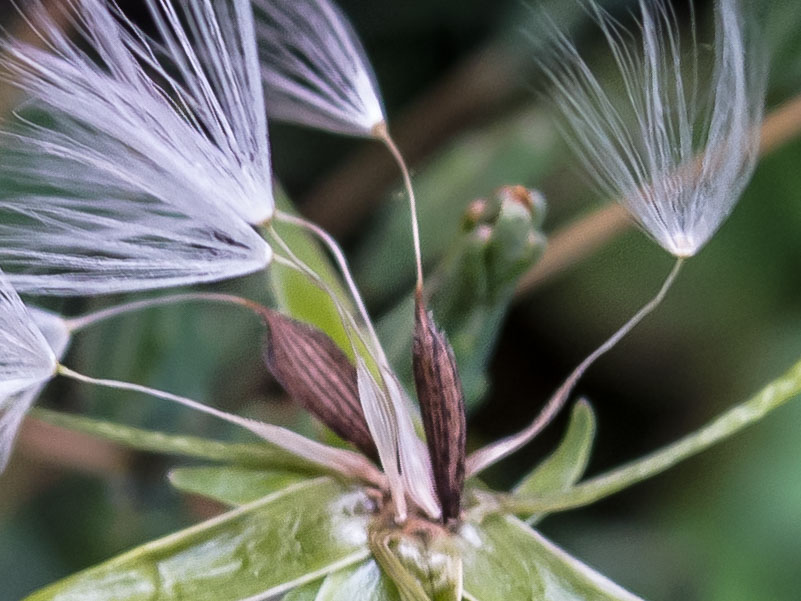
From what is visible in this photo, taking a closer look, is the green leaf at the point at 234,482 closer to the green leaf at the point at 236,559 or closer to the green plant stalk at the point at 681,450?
the green leaf at the point at 236,559

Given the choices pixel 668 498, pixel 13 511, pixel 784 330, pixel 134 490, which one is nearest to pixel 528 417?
pixel 668 498

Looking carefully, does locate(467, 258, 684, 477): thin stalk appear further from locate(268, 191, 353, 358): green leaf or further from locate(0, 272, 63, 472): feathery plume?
locate(0, 272, 63, 472): feathery plume

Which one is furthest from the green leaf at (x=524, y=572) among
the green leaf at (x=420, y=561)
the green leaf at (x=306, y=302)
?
the green leaf at (x=306, y=302)

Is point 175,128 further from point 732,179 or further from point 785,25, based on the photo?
point 785,25

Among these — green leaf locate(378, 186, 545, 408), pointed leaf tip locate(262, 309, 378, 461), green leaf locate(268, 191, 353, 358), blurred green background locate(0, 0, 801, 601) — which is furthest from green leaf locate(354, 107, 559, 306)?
pointed leaf tip locate(262, 309, 378, 461)

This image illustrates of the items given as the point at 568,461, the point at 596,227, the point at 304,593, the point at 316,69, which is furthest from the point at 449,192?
the point at 304,593
